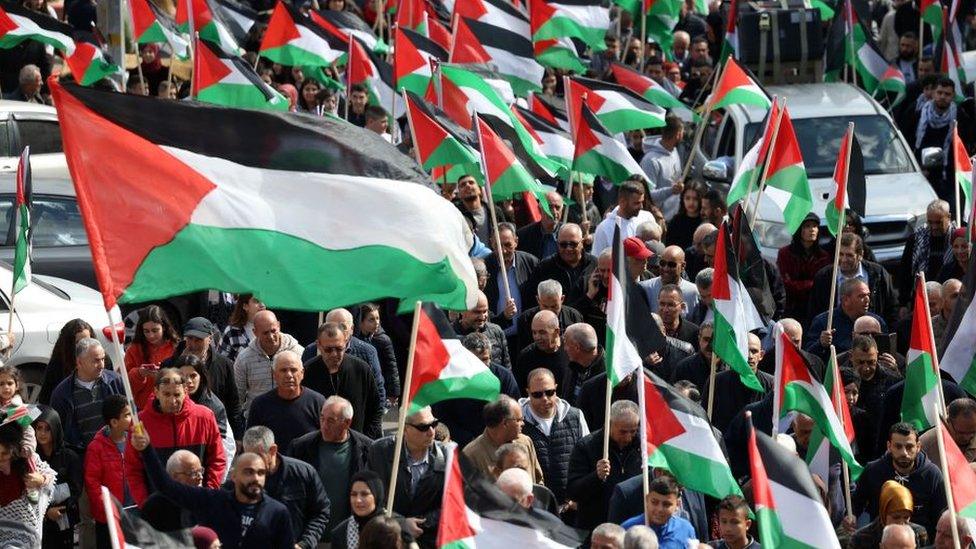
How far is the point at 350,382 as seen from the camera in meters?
15.1

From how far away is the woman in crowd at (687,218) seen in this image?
19.5 metres

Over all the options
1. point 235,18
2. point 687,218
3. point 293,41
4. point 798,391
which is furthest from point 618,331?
point 235,18

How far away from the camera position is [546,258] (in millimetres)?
17828

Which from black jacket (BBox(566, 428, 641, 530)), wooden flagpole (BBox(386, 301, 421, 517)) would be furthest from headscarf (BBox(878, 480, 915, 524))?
wooden flagpole (BBox(386, 301, 421, 517))

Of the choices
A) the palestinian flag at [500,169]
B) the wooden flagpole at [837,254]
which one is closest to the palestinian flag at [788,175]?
the wooden flagpole at [837,254]

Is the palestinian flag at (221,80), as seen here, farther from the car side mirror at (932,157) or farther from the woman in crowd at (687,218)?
the car side mirror at (932,157)

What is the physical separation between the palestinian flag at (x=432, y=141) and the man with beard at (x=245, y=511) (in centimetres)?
571

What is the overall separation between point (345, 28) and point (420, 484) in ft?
36.5

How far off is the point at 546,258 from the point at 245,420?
3.36 metres

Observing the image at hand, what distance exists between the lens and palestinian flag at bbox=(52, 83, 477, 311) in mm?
10820

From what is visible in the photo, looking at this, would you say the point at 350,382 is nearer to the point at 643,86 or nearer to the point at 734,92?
the point at 734,92

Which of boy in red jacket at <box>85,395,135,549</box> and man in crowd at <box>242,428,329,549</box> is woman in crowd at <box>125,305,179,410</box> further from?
man in crowd at <box>242,428,329,549</box>

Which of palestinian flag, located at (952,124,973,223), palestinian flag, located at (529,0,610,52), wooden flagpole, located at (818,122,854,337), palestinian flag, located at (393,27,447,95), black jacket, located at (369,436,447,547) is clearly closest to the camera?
black jacket, located at (369,436,447,547)

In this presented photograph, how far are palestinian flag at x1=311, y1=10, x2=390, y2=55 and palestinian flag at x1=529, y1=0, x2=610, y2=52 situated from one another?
5.67 feet
